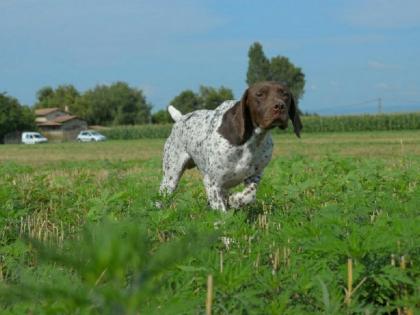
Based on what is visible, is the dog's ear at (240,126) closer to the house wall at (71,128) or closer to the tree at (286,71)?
the house wall at (71,128)

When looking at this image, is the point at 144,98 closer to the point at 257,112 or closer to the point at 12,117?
the point at 12,117

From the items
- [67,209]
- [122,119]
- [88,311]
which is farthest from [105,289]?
[122,119]

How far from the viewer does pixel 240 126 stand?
5.98 meters

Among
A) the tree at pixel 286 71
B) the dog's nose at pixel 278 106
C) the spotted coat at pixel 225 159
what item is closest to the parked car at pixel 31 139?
the tree at pixel 286 71

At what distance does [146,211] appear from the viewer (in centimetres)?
492

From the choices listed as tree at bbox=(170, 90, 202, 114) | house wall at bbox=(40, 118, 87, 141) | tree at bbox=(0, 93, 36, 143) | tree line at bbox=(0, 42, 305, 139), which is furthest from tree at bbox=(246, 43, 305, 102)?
tree at bbox=(0, 93, 36, 143)

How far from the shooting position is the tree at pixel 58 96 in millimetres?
124000

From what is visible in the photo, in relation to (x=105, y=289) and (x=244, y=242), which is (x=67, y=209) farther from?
(x=105, y=289)

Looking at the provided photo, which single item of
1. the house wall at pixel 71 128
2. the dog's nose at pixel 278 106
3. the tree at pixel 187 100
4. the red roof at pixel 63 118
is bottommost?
the dog's nose at pixel 278 106

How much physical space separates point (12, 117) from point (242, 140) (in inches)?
3066

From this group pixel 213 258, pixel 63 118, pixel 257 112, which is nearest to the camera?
pixel 213 258

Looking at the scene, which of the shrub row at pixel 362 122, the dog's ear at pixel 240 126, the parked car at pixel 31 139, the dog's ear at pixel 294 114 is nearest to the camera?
the dog's ear at pixel 240 126

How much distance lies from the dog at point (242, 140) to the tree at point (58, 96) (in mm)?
117228

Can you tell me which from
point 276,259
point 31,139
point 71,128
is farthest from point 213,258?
point 71,128
